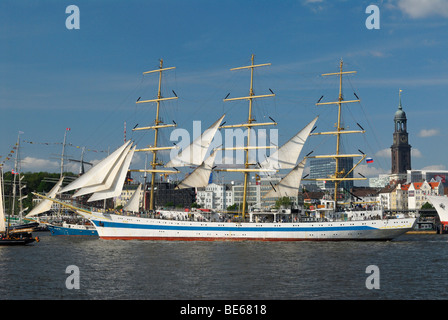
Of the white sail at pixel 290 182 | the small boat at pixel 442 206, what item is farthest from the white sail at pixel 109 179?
the small boat at pixel 442 206

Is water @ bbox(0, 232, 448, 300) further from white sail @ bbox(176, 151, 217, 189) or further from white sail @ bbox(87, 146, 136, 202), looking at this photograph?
white sail @ bbox(176, 151, 217, 189)

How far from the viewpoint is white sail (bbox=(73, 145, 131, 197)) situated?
69.3 meters

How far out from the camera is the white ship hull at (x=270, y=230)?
69375 mm

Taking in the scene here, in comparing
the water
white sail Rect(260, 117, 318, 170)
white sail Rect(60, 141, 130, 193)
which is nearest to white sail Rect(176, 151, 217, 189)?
white sail Rect(260, 117, 318, 170)

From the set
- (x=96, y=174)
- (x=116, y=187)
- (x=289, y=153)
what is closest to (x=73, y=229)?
(x=116, y=187)

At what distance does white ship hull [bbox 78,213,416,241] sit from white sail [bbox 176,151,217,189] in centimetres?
596

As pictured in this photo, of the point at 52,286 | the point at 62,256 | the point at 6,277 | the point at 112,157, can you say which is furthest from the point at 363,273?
the point at 112,157

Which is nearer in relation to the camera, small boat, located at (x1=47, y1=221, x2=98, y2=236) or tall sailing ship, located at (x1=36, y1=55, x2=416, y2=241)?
tall sailing ship, located at (x1=36, y1=55, x2=416, y2=241)

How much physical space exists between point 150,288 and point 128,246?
29.1 m

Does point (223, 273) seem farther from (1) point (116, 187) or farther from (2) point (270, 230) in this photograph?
(1) point (116, 187)

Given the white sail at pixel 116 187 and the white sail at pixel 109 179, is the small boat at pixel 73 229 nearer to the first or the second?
the white sail at pixel 116 187

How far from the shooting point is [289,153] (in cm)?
7562

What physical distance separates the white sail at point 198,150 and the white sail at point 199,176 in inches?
36.6
